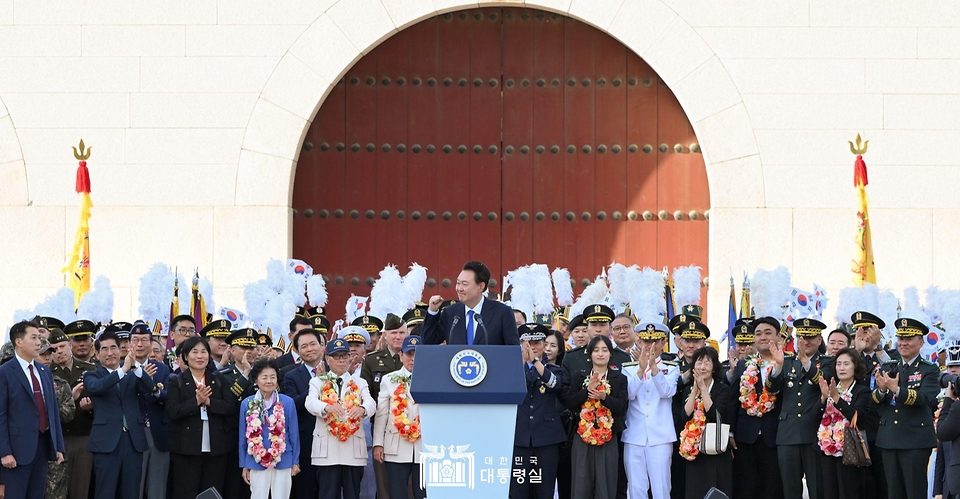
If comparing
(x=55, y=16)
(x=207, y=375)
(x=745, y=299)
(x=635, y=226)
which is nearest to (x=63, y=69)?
(x=55, y=16)

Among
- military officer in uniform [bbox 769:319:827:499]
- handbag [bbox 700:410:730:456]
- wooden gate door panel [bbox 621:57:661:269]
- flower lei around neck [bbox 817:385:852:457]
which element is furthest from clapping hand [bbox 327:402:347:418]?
wooden gate door panel [bbox 621:57:661:269]

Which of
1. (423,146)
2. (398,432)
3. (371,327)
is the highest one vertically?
(423,146)

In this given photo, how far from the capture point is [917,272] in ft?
46.1

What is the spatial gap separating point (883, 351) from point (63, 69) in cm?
809

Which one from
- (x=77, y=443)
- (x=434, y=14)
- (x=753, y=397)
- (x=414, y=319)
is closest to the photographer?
(x=77, y=443)

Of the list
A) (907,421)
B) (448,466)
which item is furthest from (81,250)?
(907,421)

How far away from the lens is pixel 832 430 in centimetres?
1084

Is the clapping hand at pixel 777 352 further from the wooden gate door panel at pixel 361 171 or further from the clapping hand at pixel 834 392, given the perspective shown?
the wooden gate door panel at pixel 361 171

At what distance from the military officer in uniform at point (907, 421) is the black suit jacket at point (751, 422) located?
81 centimetres

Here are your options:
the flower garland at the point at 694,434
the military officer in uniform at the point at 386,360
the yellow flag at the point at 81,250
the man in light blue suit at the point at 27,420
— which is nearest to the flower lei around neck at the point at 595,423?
the flower garland at the point at 694,434

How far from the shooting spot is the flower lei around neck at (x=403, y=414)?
1090cm

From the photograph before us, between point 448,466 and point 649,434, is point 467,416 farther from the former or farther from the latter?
point 649,434

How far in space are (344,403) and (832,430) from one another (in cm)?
360

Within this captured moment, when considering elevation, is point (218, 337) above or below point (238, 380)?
above
